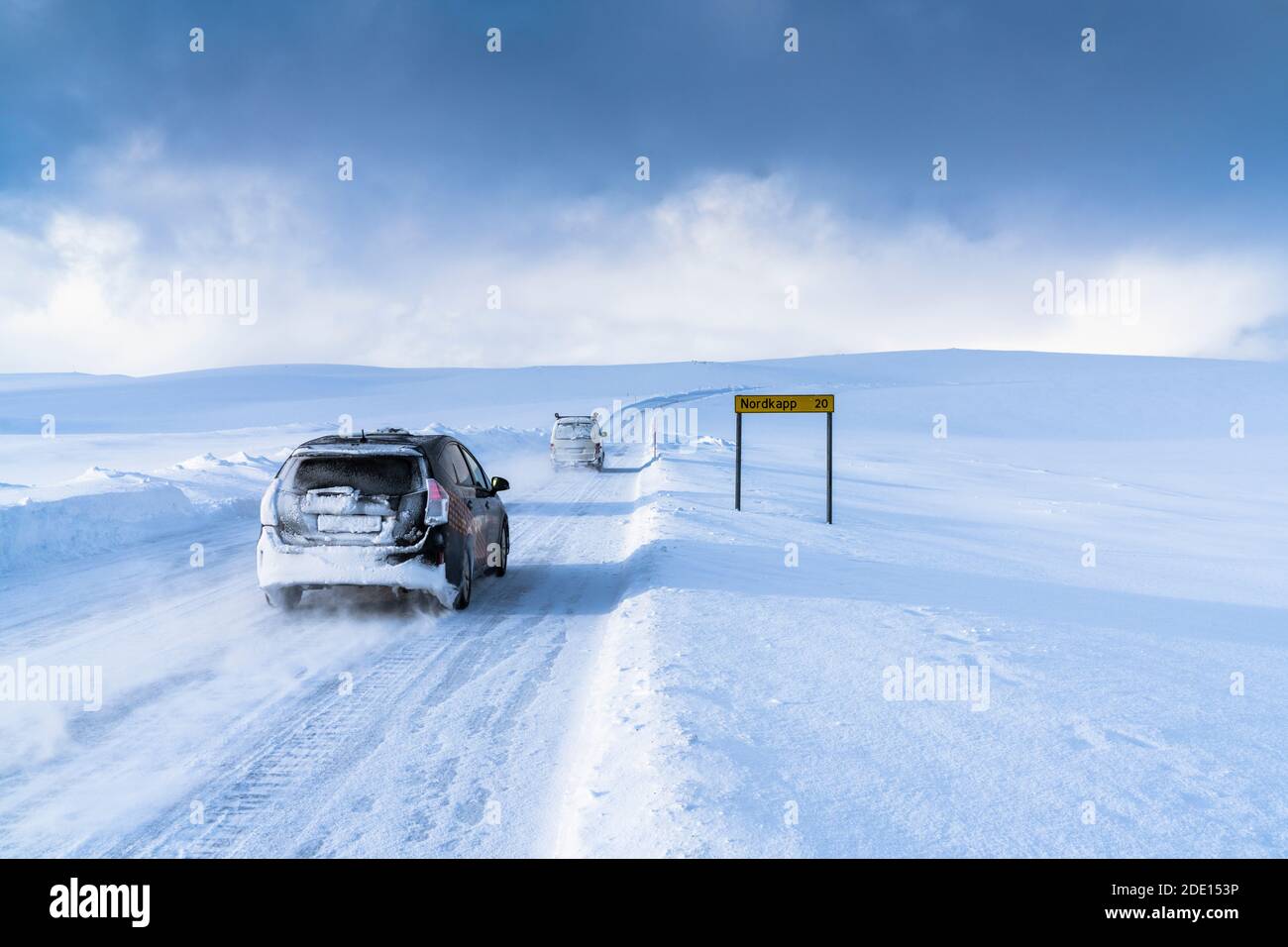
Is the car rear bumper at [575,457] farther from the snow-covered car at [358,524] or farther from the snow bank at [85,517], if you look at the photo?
the snow-covered car at [358,524]

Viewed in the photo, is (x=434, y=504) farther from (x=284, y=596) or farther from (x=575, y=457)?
(x=575, y=457)

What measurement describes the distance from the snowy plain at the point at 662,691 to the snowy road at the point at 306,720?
25mm

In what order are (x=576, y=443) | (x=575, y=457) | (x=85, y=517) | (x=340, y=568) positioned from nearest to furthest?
1. (x=340, y=568)
2. (x=85, y=517)
3. (x=576, y=443)
4. (x=575, y=457)

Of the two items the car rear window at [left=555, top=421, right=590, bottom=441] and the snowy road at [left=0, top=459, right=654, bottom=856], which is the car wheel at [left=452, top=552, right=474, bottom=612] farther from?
the car rear window at [left=555, top=421, right=590, bottom=441]

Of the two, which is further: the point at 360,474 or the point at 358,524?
the point at 360,474

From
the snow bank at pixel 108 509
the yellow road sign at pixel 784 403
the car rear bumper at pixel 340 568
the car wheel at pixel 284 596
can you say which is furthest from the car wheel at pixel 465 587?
the yellow road sign at pixel 784 403

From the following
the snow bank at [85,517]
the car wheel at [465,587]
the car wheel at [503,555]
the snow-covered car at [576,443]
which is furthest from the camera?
the snow-covered car at [576,443]

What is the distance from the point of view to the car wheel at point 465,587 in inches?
298

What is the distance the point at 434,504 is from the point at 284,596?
1668 millimetres

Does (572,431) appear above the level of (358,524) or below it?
above

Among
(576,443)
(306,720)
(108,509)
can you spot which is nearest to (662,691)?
(306,720)

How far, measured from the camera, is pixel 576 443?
23.9 m

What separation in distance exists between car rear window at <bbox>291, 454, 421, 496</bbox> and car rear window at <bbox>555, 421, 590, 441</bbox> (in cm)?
1649
